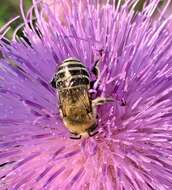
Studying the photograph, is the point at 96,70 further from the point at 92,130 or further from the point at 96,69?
the point at 92,130

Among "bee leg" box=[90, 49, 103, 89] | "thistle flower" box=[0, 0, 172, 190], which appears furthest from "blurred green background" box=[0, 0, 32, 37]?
"bee leg" box=[90, 49, 103, 89]

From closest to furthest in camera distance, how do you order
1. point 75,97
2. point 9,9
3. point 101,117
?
point 75,97
point 101,117
point 9,9

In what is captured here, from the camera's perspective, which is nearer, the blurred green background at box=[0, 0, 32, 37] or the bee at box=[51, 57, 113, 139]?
the bee at box=[51, 57, 113, 139]

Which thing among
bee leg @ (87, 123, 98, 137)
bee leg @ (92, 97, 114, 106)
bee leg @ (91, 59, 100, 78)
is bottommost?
bee leg @ (87, 123, 98, 137)

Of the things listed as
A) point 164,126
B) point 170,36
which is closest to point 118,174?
point 164,126

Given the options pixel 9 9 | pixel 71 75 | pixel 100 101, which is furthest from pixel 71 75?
pixel 9 9

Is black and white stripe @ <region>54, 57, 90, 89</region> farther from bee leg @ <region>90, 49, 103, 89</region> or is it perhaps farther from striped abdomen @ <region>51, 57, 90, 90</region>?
bee leg @ <region>90, 49, 103, 89</region>
